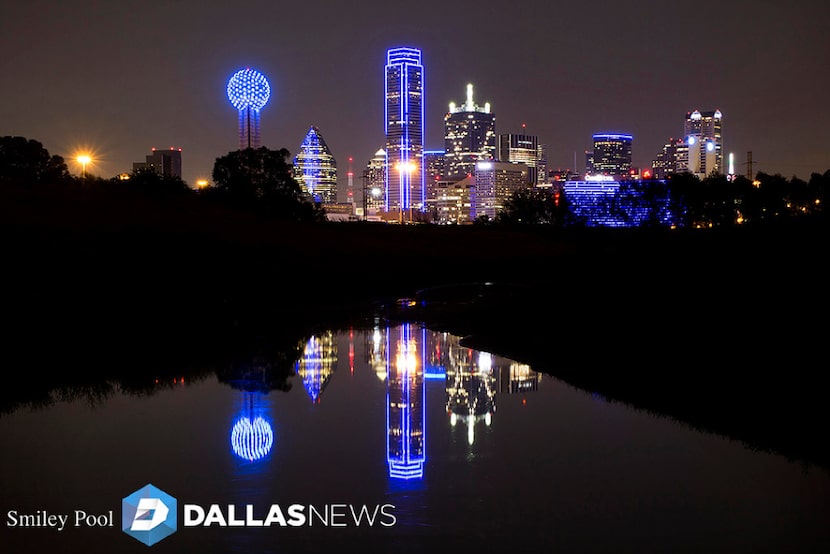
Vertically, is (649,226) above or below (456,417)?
above

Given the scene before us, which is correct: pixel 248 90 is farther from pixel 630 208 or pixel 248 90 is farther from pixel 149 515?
pixel 149 515

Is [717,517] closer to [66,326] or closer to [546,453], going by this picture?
[546,453]

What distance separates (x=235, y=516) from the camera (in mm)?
12414

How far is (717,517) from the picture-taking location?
1239 cm

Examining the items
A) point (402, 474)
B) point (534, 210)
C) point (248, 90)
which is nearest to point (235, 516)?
point (402, 474)

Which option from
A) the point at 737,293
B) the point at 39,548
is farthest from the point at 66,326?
the point at 737,293

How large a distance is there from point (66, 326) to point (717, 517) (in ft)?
93.3

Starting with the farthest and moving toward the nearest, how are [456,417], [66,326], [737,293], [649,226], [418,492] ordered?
[649,226], [66,326], [737,293], [456,417], [418,492]

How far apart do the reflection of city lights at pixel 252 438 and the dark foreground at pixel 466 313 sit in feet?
20.9

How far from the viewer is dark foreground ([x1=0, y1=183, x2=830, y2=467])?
65.3ft

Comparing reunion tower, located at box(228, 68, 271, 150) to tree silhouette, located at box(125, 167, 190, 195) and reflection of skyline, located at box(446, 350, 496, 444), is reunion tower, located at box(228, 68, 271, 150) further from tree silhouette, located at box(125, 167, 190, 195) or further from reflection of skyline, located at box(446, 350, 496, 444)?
reflection of skyline, located at box(446, 350, 496, 444)

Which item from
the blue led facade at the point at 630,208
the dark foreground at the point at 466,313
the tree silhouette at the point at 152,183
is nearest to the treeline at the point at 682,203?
the blue led facade at the point at 630,208

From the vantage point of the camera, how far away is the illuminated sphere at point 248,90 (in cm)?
10625

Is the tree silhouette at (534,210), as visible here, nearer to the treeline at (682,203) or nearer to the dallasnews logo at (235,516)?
the treeline at (682,203)
